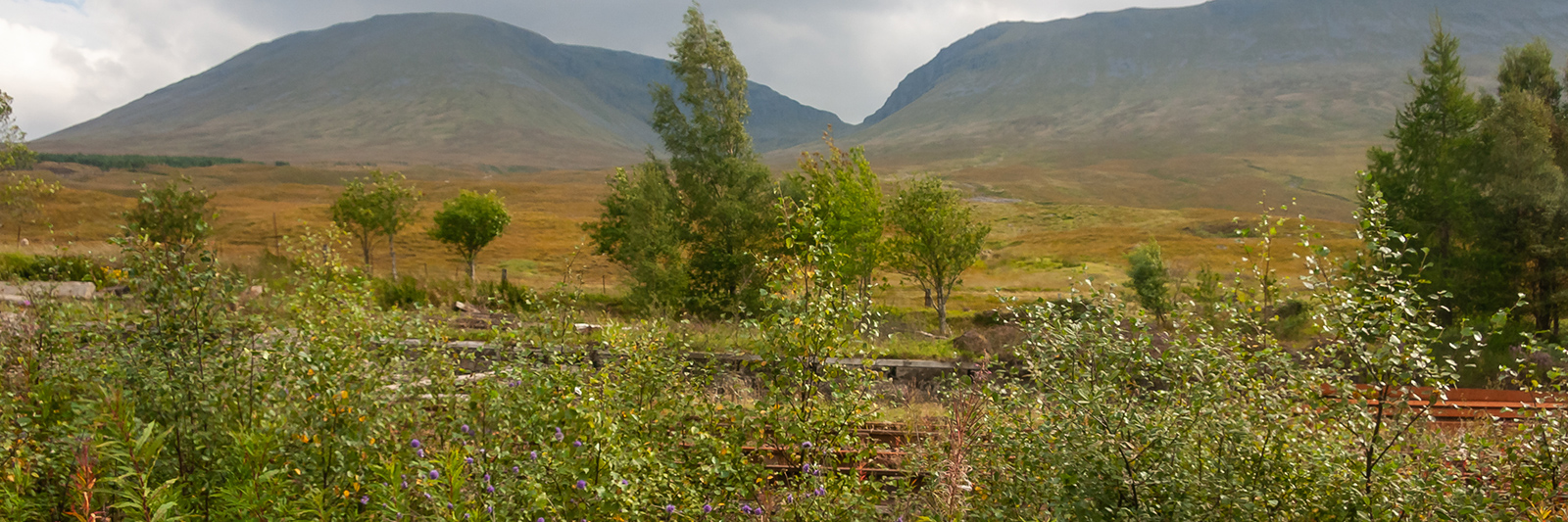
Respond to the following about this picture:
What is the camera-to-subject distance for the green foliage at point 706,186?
24.8 m

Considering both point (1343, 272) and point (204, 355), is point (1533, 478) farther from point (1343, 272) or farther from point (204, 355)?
point (204, 355)

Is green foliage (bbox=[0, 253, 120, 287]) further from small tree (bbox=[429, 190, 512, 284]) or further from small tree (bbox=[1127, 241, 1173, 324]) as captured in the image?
small tree (bbox=[1127, 241, 1173, 324])

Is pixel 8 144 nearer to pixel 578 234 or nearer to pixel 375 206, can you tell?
pixel 375 206

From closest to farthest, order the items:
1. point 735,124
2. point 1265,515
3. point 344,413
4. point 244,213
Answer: point 1265,515 < point 344,413 < point 735,124 < point 244,213

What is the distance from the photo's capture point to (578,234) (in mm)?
79500

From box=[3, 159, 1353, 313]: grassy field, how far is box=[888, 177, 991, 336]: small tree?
84.0 inches

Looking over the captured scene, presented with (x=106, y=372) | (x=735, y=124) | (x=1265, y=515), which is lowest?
(x=1265, y=515)

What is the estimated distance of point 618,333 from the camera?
561 cm

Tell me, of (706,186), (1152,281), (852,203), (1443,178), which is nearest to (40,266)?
(706,186)

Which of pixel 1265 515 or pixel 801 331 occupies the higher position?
pixel 801 331

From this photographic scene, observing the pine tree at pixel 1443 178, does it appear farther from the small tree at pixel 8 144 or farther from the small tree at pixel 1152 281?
the small tree at pixel 8 144

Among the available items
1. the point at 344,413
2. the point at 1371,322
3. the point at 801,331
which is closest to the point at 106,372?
the point at 344,413

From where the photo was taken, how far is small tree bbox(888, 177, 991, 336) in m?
28.5

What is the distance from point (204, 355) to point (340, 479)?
4.91 feet
